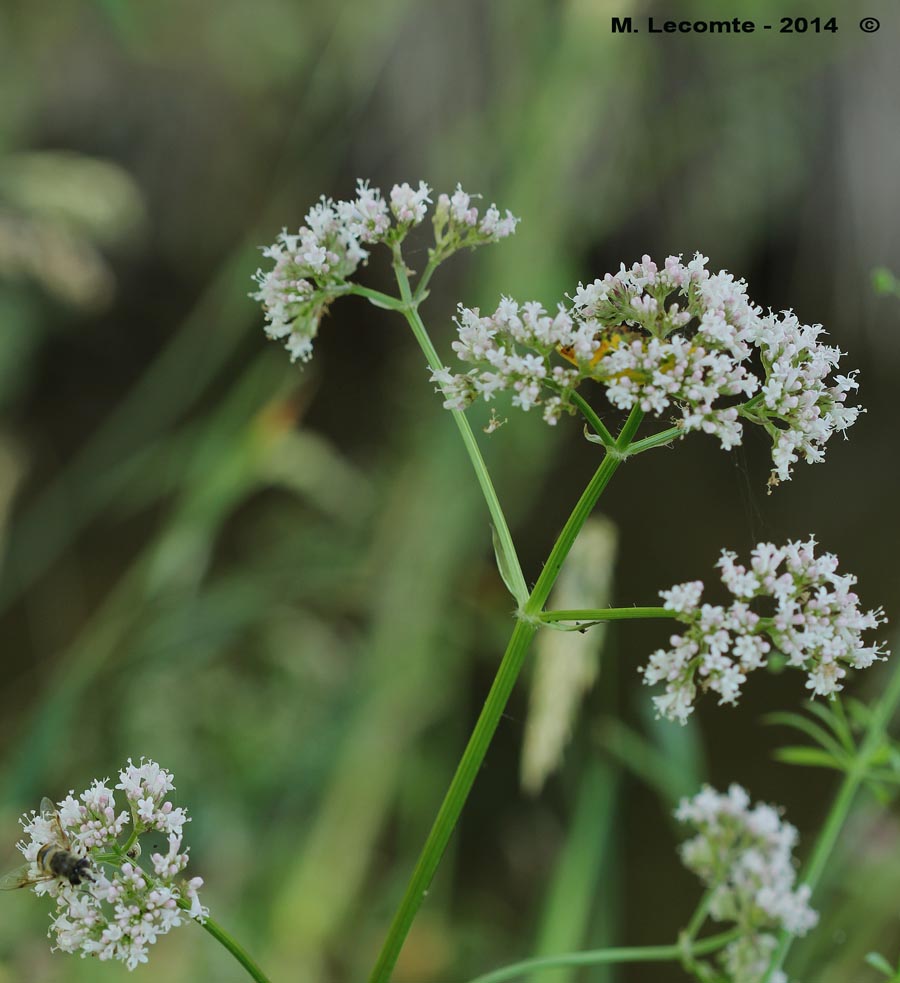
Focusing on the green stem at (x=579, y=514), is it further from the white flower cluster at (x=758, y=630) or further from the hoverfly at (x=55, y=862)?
the hoverfly at (x=55, y=862)

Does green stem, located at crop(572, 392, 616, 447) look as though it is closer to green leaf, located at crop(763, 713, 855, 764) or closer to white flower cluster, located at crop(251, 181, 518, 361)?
white flower cluster, located at crop(251, 181, 518, 361)

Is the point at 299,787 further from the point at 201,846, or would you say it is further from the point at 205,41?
the point at 205,41

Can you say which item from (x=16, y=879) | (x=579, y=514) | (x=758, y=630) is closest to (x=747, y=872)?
(x=758, y=630)

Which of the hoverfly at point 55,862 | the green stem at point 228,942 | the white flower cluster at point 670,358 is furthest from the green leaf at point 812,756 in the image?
the hoverfly at point 55,862

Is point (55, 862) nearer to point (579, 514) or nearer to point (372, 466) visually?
point (579, 514)

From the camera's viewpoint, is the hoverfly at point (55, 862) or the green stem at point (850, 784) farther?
the green stem at point (850, 784)
